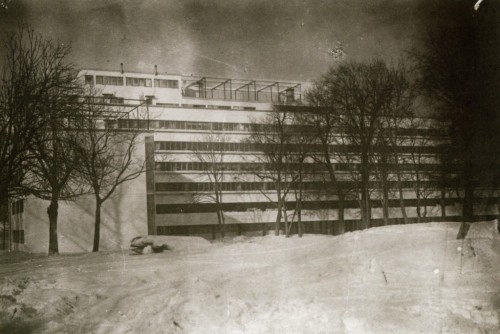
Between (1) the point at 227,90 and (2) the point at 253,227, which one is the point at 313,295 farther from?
(1) the point at 227,90

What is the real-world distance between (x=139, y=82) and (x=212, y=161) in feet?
66.7

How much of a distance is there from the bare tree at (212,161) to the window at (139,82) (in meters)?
16.8

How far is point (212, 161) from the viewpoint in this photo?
61.7m

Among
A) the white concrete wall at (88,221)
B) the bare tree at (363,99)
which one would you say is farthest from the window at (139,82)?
the bare tree at (363,99)

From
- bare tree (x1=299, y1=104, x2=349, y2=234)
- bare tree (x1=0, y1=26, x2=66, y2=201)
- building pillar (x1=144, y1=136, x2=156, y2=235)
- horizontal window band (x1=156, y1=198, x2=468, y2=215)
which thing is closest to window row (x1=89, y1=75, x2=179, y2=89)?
horizontal window band (x1=156, y1=198, x2=468, y2=215)

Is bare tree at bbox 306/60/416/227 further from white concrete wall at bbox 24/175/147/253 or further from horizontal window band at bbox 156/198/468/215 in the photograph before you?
horizontal window band at bbox 156/198/468/215

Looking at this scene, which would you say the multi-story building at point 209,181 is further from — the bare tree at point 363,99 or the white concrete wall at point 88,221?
the bare tree at point 363,99

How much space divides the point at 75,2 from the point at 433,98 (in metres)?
14.2

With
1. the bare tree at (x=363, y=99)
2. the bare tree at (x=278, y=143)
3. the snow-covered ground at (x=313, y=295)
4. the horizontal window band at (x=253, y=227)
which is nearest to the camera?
the snow-covered ground at (x=313, y=295)

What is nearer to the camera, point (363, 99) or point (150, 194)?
point (363, 99)

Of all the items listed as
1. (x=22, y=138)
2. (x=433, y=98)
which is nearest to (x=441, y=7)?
(x=433, y=98)

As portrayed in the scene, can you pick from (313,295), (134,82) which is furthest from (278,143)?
(134,82)

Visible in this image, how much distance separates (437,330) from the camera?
7793 mm

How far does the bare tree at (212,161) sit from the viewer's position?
60719 mm
